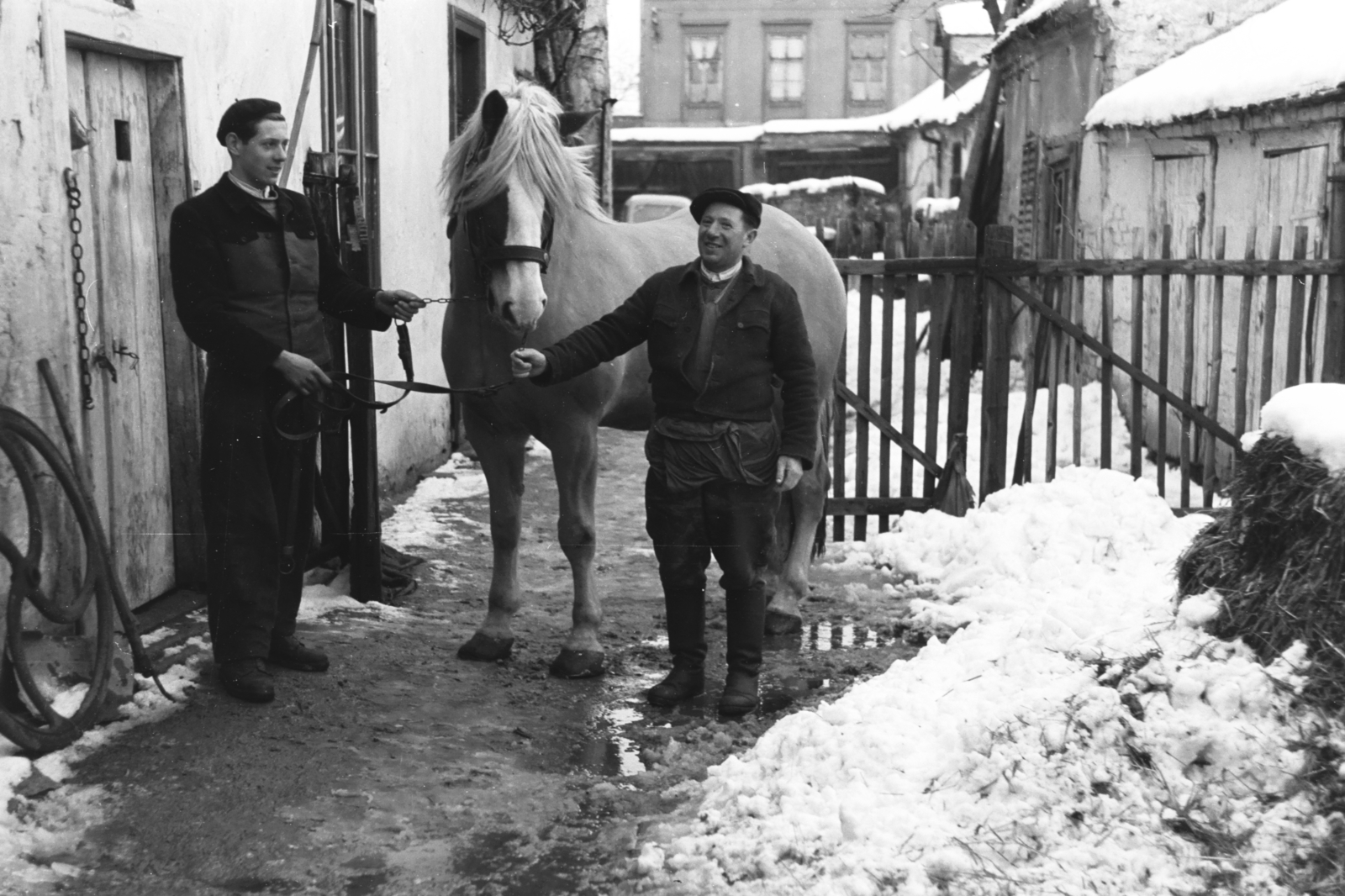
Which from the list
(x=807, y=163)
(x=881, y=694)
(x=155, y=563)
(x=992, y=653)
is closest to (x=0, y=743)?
(x=155, y=563)

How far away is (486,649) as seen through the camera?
5.75 meters

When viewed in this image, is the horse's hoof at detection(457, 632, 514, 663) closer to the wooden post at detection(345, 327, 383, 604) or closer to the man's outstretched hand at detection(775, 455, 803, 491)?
the wooden post at detection(345, 327, 383, 604)

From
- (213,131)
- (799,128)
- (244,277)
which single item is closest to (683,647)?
(244,277)

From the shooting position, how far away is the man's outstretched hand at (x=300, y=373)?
487cm

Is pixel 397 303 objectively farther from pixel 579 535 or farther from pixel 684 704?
pixel 684 704

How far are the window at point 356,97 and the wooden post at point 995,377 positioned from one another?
10.8ft

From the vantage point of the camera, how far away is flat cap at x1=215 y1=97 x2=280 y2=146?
4844 millimetres

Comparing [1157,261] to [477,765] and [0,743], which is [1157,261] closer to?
[477,765]

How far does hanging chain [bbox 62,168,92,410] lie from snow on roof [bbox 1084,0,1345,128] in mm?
Result: 6833

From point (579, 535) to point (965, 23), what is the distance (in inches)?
1204

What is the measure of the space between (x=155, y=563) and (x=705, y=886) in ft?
10.7

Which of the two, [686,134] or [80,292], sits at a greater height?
[686,134]

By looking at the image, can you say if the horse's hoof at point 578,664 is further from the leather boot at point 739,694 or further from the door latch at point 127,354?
the door latch at point 127,354

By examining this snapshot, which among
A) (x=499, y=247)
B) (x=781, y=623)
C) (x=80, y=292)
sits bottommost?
(x=781, y=623)
